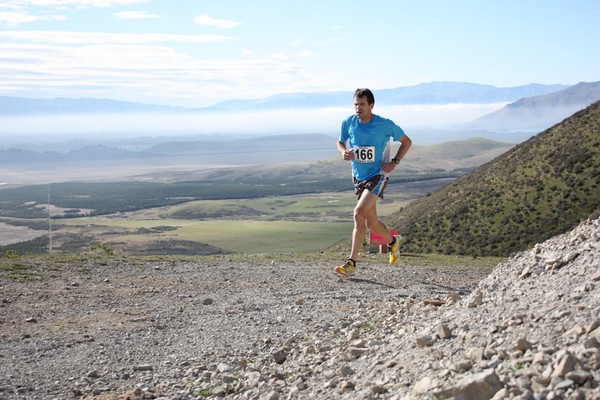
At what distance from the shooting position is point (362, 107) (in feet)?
32.8

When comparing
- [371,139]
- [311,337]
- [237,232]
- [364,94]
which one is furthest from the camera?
[237,232]

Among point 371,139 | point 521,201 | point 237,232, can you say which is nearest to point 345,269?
point 371,139

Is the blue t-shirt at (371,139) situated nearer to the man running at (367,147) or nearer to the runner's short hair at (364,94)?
the man running at (367,147)

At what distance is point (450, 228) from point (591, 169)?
401 inches

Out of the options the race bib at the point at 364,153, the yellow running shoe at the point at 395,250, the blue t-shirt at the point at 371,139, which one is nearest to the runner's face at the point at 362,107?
the blue t-shirt at the point at 371,139

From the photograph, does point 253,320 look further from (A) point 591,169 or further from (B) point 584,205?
(A) point 591,169

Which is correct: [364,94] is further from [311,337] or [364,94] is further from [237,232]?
[237,232]

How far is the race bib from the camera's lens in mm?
10219

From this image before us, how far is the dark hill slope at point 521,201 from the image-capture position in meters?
45.2

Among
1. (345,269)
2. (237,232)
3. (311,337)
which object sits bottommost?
(237,232)

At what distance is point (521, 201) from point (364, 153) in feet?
136

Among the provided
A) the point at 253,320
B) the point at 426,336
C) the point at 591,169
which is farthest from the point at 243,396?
the point at 591,169

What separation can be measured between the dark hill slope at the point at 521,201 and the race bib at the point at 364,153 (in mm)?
34067

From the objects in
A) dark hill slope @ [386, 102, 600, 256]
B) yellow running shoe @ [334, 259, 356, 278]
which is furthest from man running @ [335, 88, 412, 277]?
dark hill slope @ [386, 102, 600, 256]
